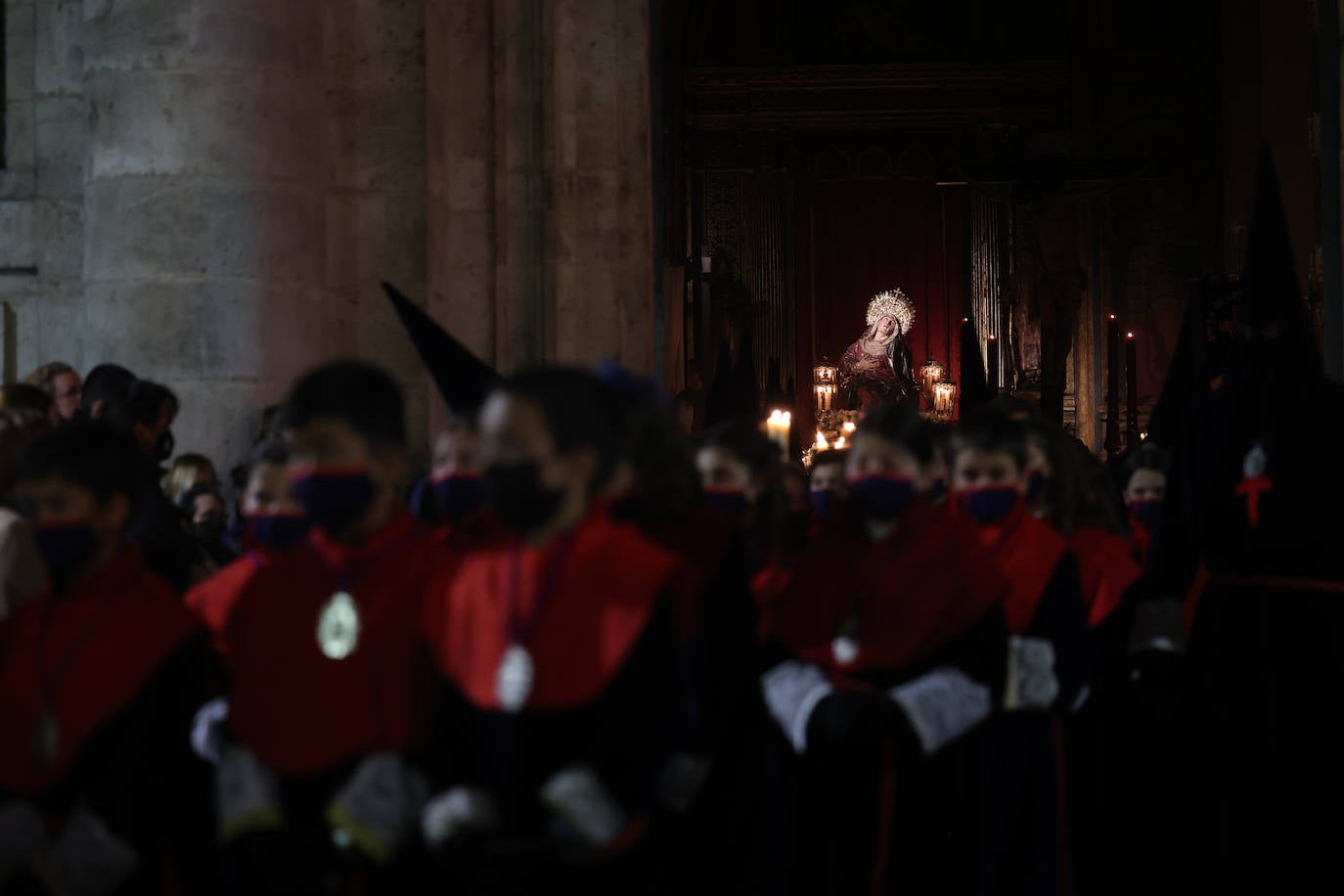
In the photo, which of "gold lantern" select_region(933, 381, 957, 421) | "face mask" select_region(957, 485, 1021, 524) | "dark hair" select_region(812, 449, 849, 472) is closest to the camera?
"face mask" select_region(957, 485, 1021, 524)

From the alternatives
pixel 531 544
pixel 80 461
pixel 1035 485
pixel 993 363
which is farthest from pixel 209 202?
pixel 993 363

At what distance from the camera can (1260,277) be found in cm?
482

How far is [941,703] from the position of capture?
3.52 m

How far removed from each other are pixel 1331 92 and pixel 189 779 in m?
6.43

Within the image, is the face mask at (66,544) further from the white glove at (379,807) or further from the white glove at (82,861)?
the white glove at (379,807)

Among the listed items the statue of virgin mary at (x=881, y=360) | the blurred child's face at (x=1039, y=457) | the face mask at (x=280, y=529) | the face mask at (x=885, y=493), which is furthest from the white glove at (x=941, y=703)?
the statue of virgin mary at (x=881, y=360)

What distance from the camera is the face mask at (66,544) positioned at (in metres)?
3.18

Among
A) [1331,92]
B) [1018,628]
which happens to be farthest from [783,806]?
[1331,92]

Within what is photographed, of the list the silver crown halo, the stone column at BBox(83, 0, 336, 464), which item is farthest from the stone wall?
the silver crown halo

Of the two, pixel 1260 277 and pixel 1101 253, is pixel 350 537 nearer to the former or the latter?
pixel 1260 277

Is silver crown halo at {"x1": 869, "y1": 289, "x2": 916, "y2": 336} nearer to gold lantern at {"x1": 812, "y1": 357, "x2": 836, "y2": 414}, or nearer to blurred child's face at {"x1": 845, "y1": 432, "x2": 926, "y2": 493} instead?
gold lantern at {"x1": 812, "y1": 357, "x2": 836, "y2": 414}

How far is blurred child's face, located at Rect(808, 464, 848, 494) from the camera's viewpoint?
523cm

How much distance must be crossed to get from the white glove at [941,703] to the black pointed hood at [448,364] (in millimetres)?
1799

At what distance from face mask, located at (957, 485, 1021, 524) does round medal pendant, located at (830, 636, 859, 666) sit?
538 mm
